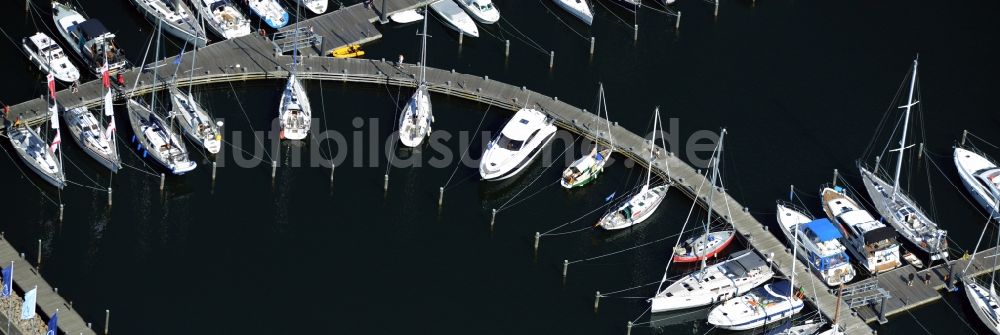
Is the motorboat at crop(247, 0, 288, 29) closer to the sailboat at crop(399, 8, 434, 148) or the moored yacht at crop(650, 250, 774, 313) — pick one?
the sailboat at crop(399, 8, 434, 148)

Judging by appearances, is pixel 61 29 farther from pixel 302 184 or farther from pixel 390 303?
pixel 390 303

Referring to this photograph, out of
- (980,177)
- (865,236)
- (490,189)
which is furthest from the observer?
(980,177)

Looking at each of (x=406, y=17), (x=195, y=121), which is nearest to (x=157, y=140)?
(x=195, y=121)

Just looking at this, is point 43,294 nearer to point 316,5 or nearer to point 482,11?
point 316,5

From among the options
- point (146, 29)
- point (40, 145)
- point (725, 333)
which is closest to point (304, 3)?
point (146, 29)

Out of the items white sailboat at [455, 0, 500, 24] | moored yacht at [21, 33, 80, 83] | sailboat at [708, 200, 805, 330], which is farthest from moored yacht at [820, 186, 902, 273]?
moored yacht at [21, 33, 80, 83]

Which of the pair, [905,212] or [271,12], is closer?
[905,212]
